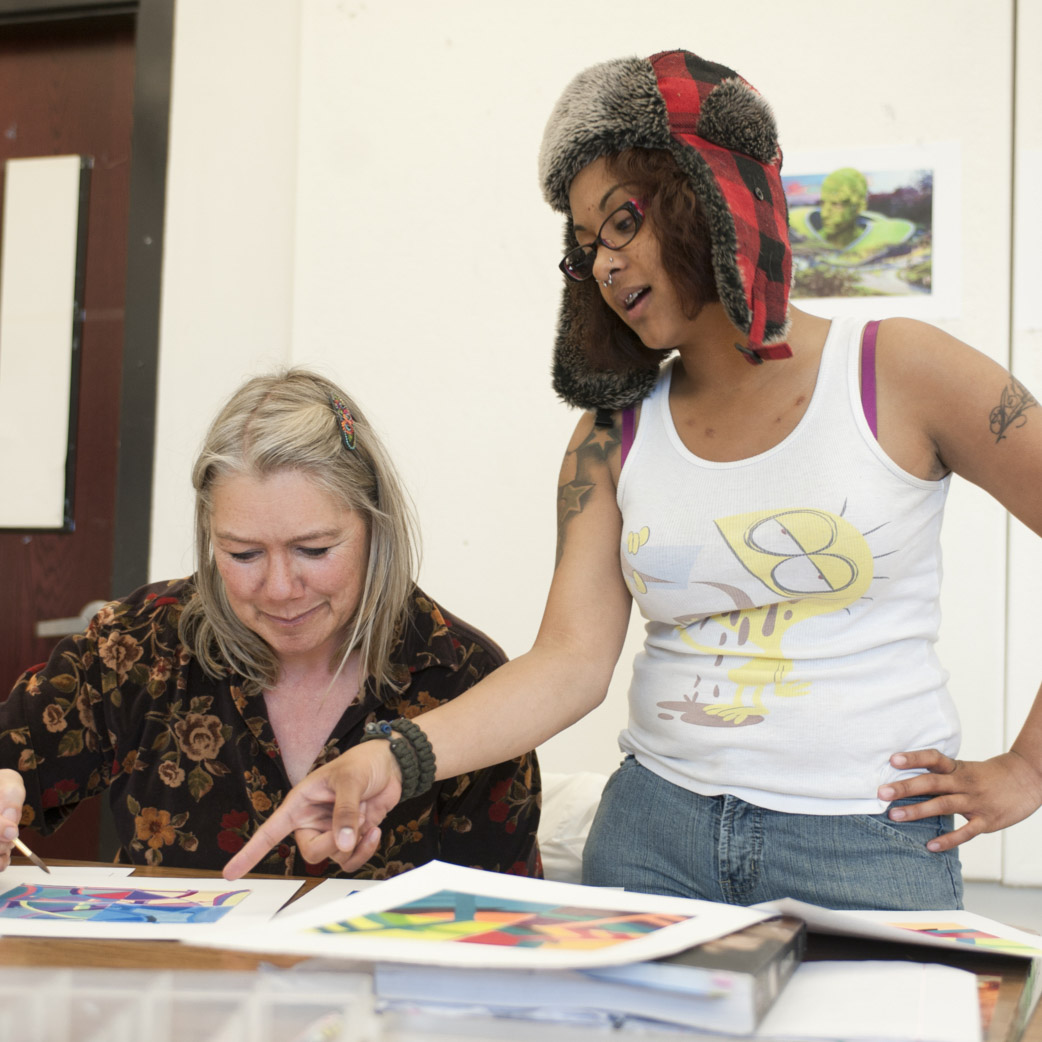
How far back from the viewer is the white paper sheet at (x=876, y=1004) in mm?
549

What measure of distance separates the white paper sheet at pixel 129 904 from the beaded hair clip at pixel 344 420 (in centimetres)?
49

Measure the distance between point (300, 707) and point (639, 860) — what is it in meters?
0.47

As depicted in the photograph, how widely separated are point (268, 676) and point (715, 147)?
2.47 ft

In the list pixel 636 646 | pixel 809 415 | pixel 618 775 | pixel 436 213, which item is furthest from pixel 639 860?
pixel 436 213

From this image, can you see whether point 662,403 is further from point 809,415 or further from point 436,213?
point 436,213

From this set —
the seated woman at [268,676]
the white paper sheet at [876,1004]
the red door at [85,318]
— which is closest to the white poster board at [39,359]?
the red door at [85,318]

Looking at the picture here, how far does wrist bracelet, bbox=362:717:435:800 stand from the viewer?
880 millimetres

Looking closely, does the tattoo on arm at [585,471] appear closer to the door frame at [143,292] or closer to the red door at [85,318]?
the door frame at [143,292]

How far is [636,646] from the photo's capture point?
2.08m

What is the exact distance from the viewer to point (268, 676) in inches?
49.7

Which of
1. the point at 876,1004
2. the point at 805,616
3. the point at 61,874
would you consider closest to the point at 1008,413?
the point at 805,616

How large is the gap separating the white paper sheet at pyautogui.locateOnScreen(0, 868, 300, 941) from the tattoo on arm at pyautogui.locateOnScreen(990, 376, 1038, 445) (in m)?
0.72

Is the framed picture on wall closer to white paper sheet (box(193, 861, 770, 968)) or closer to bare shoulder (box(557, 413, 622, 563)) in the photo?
bare shoulder (box(557, 413, 622, 563))

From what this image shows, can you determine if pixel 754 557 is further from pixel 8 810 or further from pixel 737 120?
pixel 8 810
